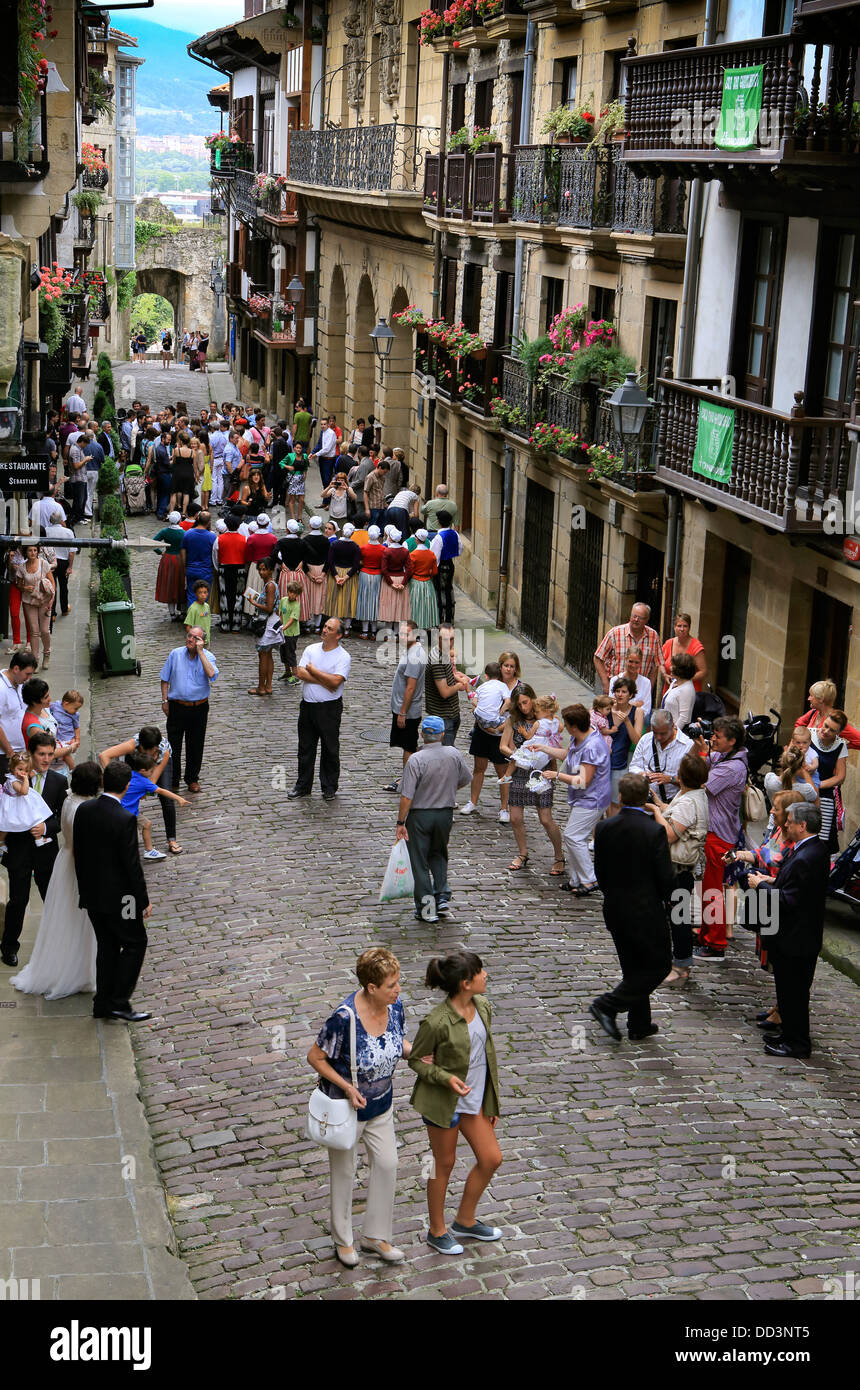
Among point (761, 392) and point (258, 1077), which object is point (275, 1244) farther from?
point (761, 392)

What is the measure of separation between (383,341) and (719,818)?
24974 mm

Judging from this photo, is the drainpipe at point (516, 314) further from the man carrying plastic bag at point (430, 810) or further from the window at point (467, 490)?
the man carrying plastic bag at point (430, 810)

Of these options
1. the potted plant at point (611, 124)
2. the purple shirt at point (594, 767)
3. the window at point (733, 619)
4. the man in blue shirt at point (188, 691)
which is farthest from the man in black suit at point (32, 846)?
the potted plant at point (611, 124)

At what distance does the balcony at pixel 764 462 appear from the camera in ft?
42.7

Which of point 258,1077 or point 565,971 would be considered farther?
point 565,971

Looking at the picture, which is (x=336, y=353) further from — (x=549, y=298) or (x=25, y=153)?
(x=25, y=153)

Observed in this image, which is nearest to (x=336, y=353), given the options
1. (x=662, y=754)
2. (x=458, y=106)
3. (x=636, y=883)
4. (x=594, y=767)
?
(x=458, y=106)

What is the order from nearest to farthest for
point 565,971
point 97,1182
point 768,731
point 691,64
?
point 97,1182 → point 565,971 → point 768,731 → point 691,64

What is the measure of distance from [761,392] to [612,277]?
4806 millimetres

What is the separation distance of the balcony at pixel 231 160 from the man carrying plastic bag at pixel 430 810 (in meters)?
41.7

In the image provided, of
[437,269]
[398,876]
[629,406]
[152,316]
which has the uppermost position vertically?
[437,269]

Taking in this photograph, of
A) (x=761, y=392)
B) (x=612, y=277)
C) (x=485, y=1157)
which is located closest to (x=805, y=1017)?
(x=485, y=1157)

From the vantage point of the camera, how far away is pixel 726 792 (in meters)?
11.0

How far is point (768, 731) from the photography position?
44.0 feet
